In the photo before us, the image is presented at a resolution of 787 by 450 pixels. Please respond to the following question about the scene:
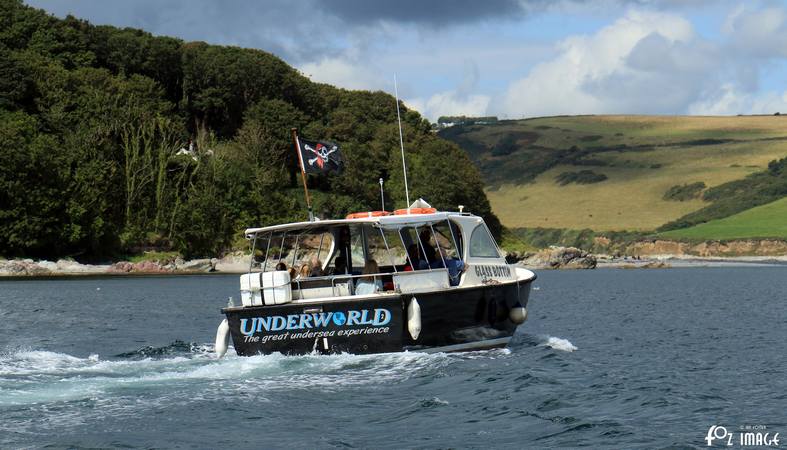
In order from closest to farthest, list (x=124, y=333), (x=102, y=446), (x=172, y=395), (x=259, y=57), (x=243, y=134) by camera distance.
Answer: (x=102, y=446) → (x=172, y=395) → (x=124, y=333) → (x=243, y=134) → (x=259, y=57)

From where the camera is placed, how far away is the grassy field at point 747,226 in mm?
161250

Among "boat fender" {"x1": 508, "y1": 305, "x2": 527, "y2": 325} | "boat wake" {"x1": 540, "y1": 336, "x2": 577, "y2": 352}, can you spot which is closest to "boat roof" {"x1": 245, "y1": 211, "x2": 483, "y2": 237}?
"boat fender" {"x1": 508, "y1": 305, "x2": 527, "y2": 325}

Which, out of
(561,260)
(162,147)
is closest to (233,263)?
(162,147)

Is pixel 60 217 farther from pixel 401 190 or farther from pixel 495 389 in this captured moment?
pixel 495 389

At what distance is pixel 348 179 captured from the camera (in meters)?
A: 130

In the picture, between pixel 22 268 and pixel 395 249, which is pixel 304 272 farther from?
pixel 22 268

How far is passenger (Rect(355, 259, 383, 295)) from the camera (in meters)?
25.6

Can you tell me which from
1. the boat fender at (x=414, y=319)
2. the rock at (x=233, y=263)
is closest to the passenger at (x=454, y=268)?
the boat fender at (x=414, y=319)

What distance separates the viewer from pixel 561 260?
133m

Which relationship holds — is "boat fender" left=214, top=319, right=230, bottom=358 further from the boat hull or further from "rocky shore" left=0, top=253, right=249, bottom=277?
"rocky shore" left=0, top=253, right=249, bottom=277

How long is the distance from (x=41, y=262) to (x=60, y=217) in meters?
4.89

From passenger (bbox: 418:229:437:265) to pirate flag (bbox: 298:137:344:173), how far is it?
2.79 meters

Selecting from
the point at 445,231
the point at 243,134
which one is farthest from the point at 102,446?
the point at 243,134

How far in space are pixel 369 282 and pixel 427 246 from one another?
238 centimetres
